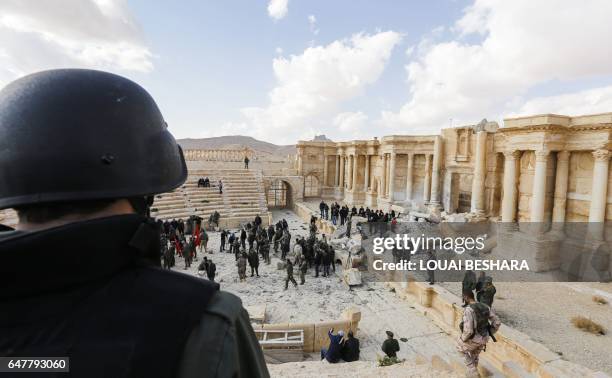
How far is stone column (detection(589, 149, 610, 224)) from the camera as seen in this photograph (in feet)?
41.0

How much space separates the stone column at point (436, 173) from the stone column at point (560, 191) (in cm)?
865

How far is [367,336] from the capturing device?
9469 mm

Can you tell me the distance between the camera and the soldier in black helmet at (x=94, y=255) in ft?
2.77

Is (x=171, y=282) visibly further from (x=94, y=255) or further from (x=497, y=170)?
(x=497, y=170)

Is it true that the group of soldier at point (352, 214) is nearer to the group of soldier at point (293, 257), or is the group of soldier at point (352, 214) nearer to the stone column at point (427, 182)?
the stone column at point (427, 182)

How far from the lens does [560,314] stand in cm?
1046

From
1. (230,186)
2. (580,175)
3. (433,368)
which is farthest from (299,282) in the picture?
(230,186)

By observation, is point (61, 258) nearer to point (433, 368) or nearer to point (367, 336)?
point (433, 368)

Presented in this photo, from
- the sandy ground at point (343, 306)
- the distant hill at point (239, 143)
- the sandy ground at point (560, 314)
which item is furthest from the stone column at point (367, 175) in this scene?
the distant hill at point (239, 143)

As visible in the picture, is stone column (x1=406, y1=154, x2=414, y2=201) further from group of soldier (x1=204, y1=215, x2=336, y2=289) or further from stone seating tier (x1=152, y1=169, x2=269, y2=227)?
group of soldier (x1=204, y1=215, x2=336, y2=289)

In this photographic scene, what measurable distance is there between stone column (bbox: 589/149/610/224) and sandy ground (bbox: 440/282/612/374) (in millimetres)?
2529

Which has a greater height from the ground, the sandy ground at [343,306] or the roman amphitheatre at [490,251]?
the roman amphitheatre at [490,251]

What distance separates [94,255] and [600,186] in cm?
1629

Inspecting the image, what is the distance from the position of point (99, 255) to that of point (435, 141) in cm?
2426
